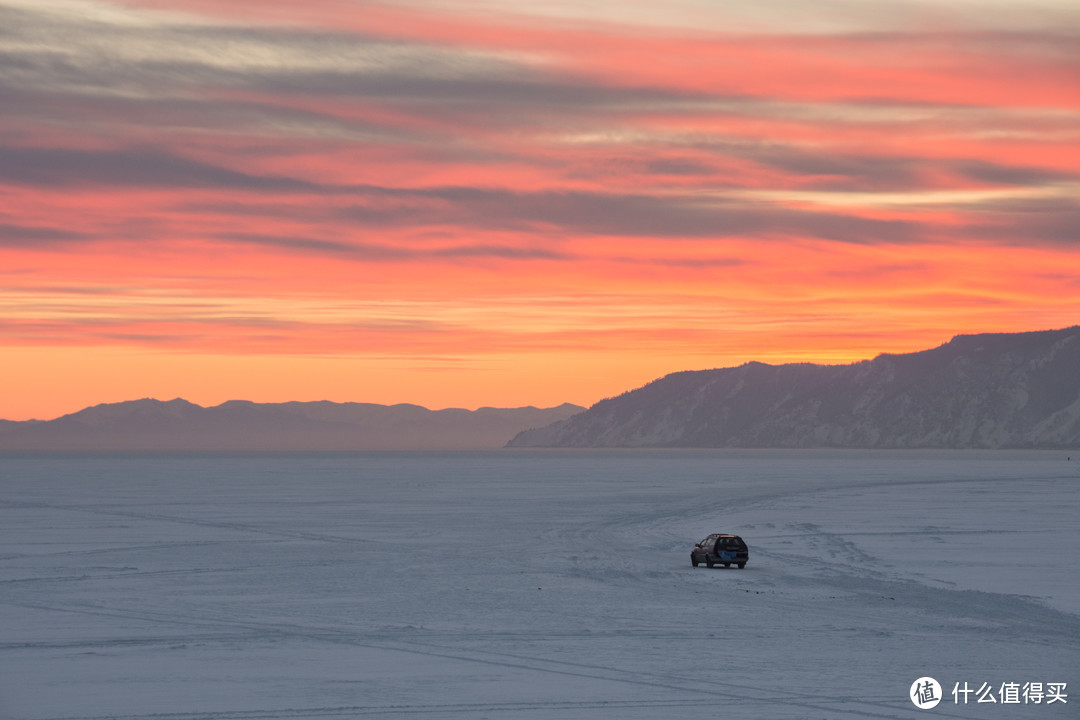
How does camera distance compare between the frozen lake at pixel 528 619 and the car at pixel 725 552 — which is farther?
Answer: the car at pixel 725 552

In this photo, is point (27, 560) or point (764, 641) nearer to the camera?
point (764, 641)

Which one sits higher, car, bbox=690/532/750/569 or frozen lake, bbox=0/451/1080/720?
car, bbox=690/532/750/569

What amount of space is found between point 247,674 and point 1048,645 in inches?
599

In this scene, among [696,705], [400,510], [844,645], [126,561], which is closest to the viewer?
[696,705]

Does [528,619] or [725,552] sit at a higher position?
[725,552]

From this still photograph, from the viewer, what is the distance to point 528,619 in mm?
27672

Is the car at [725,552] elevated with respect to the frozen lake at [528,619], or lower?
elevated

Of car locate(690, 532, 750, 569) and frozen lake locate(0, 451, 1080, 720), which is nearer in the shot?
frozen lake locate(0, 451, 1080, 720)

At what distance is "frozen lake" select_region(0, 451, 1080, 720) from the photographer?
63.2 feet

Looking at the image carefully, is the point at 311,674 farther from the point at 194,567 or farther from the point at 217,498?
the point at 217,498

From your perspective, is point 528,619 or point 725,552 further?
point 725,552

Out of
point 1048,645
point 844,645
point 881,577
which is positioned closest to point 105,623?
point 844,645

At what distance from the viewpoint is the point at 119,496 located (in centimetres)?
9081

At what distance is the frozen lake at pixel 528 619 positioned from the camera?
19.2 meters
